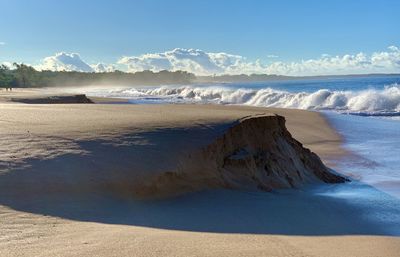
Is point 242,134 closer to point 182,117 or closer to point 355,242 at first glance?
point 182,117

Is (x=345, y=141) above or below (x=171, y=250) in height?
below

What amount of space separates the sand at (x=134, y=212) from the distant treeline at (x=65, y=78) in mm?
83445

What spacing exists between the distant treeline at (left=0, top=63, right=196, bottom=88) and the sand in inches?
3285

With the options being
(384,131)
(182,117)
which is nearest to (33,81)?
(384,131)

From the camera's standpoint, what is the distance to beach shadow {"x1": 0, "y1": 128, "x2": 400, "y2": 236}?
5691 mm

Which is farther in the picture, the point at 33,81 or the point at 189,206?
the point at 33,81

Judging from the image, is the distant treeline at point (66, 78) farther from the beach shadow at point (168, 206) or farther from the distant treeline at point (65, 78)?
the beach shadow at point (168, 206)

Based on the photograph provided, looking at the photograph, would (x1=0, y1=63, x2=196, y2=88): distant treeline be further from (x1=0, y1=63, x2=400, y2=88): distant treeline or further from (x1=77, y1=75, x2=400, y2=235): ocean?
(x1=77, y1=75, x2=400, y2=235): ocean

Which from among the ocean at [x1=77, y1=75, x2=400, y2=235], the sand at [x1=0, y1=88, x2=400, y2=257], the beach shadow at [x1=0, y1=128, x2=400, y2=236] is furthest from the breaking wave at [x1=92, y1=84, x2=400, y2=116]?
the sand at [x1=0, y1=88, x2=400, y2=257]

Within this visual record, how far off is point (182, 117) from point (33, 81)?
114444 mm

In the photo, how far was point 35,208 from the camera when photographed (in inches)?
216

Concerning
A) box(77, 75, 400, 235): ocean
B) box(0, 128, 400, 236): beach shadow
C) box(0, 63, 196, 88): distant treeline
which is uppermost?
box(0, 63, 196, 88): distant treeline

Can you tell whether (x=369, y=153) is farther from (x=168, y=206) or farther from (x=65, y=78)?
(x=65, y=78)

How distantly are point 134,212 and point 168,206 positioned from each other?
668 mm
